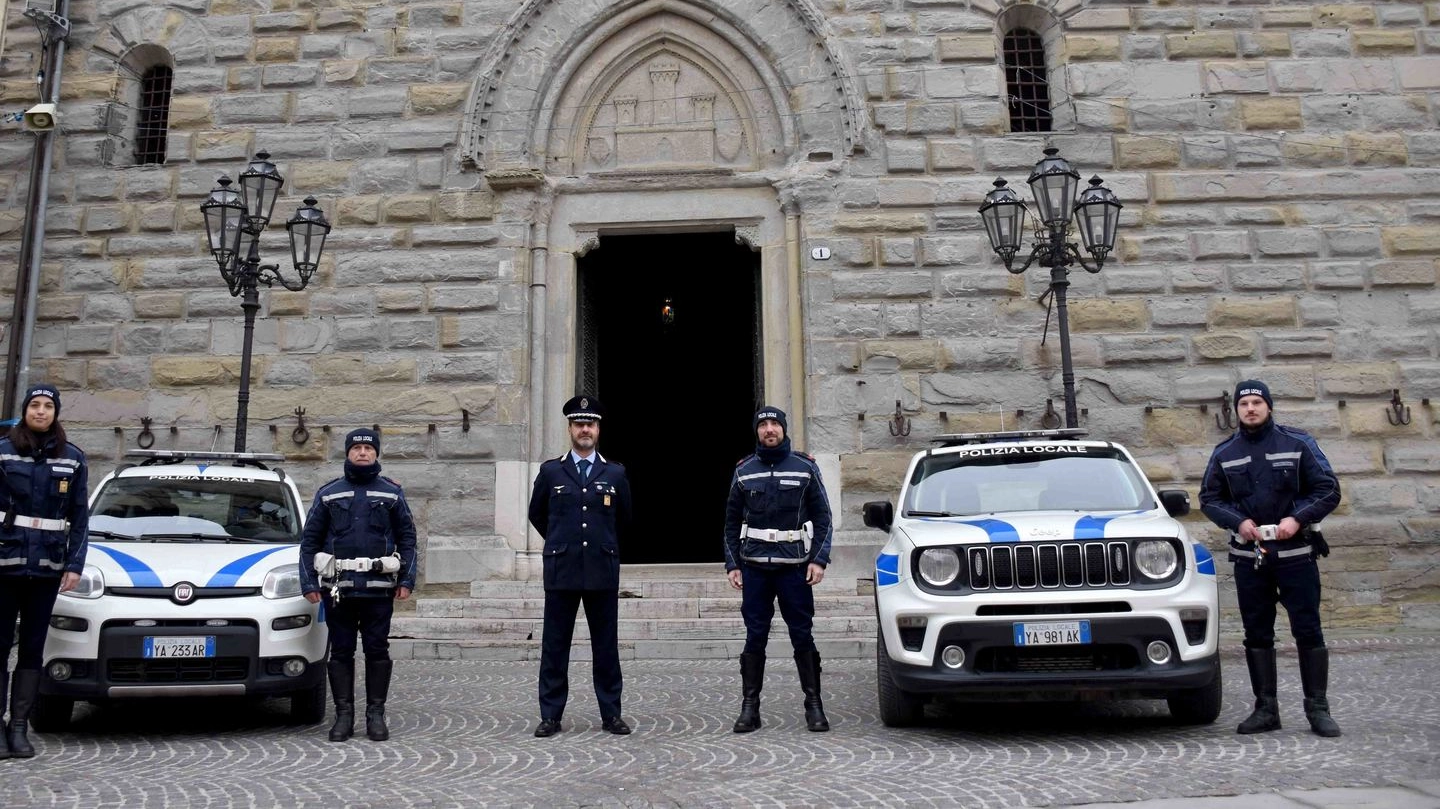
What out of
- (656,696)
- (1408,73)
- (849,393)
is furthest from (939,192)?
(656,696)

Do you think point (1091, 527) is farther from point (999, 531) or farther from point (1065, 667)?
point (1065, 667)

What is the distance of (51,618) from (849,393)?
7.91m

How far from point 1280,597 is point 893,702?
2.35 m

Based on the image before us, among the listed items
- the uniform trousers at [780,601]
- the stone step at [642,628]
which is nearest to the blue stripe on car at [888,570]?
the uniform trousers at [780,601]

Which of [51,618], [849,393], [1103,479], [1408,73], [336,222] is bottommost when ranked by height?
[51,618]

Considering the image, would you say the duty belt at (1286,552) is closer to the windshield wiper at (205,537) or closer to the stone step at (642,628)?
the stone step at (642,628)

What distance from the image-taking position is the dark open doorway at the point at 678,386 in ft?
65.0

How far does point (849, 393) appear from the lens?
39.0 feet

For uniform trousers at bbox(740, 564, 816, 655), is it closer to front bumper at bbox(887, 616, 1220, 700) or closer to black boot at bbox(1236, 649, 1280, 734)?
front bumper at bbox(887, 616, 1220, 700)

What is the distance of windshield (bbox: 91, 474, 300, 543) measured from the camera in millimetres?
7324

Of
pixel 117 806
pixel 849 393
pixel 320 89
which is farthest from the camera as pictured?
pixel 320 89

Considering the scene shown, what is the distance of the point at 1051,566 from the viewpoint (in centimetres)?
600

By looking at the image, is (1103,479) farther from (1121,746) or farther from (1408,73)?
(1408,73)

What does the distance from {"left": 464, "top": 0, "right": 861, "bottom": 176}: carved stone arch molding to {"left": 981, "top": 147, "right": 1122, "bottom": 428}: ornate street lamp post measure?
3.19 metres
